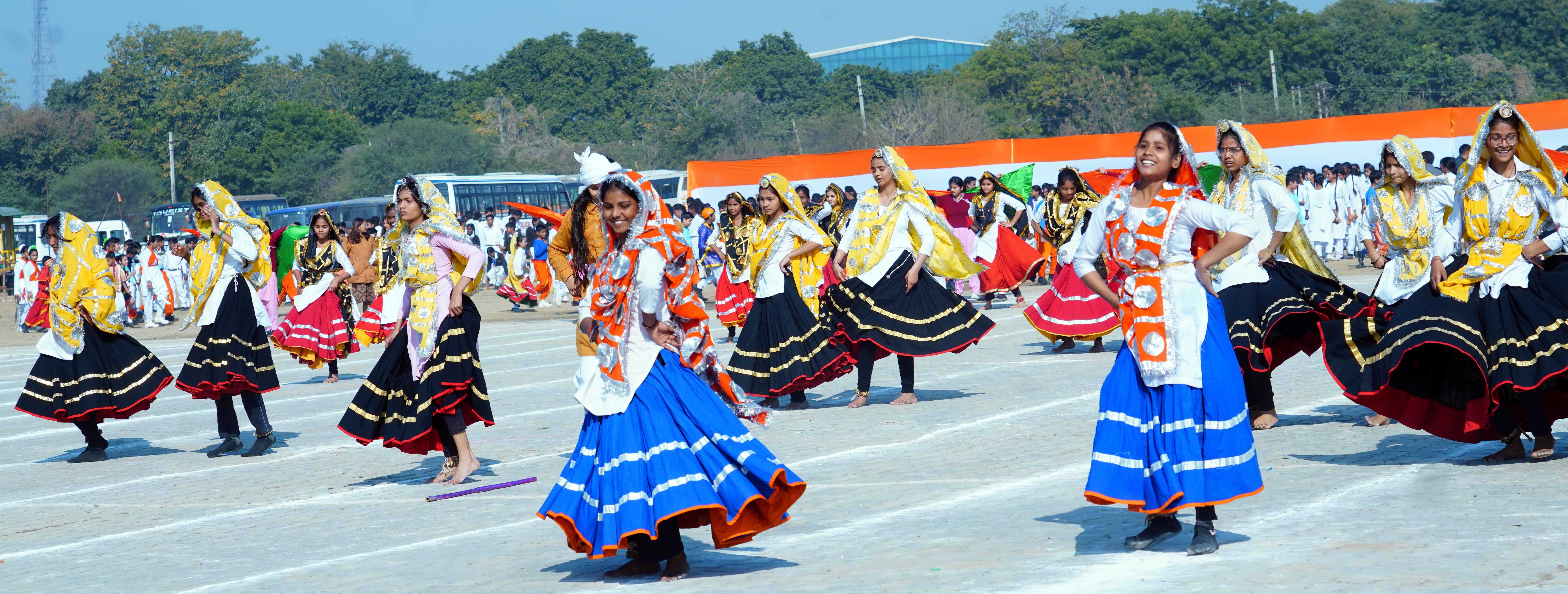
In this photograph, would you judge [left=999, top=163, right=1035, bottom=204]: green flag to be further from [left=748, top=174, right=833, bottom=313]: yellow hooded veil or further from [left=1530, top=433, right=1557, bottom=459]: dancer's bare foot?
[left=1530, top=433, right=1557, bottom=459]: dancer's bare foot

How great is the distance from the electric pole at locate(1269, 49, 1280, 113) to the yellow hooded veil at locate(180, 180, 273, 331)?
5160 centimetres

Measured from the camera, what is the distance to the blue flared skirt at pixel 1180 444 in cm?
565

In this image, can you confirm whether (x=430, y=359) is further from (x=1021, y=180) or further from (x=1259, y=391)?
(x=1021, y=180)

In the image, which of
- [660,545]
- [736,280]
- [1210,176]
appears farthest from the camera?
[736,280]

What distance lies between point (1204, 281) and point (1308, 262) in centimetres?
348

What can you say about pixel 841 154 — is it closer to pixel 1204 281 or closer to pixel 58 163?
pixel 1204 281

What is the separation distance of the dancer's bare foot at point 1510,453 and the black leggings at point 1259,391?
1.64 m

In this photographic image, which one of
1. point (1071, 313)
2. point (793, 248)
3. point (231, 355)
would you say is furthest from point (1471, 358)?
point (231, 355)

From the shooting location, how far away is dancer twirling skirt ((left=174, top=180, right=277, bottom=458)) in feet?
34.1

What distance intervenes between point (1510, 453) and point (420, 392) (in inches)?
221

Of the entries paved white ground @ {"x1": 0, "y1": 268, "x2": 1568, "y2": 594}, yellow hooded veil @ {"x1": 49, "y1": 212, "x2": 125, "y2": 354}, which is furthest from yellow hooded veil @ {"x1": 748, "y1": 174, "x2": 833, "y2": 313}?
yellow hooded veil @ {"x1": 49, "y1": 212, "x2": 125, "y2": 354}

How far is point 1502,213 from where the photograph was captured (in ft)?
25.1

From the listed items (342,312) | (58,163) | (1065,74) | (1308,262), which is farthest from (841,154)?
(58,163)

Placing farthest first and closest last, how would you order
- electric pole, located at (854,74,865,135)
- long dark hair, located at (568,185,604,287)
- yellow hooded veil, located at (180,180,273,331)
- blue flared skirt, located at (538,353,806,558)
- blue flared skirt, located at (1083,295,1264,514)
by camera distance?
electric pole, located at (854,74,865,135) < yellow hooded veil, located at (180,180,273,331) < long dark hair, located at (568,185,604,287) < blue flared skirt, located at (1083,295,1264,514) < blue flared skirt, located at (538,353,806,558)
